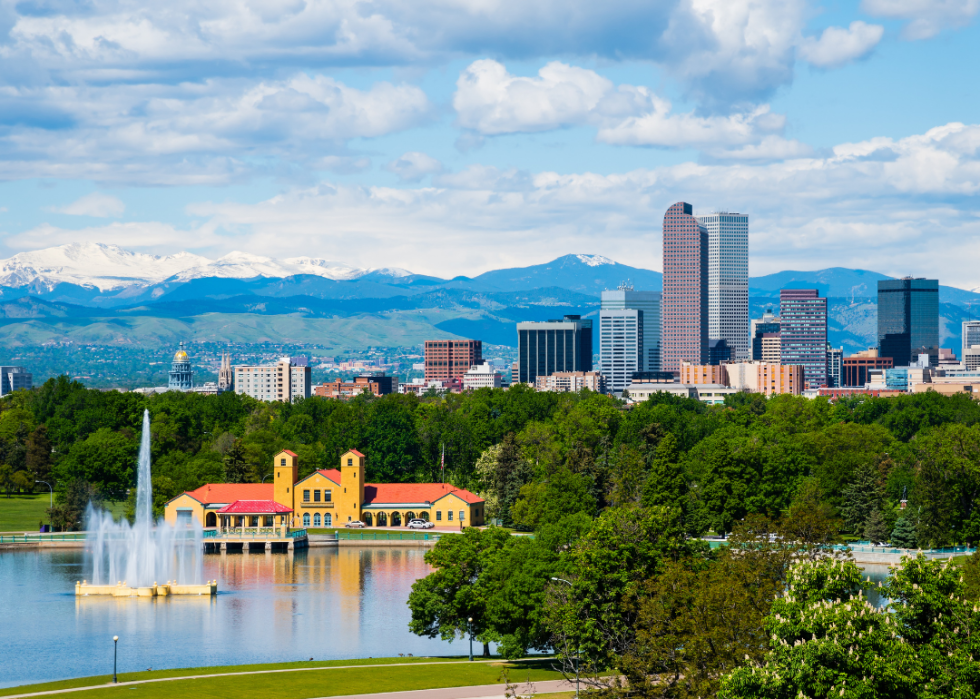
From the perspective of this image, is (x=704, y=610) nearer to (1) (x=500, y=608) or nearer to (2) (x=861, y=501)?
(1) (x=500, y=608)

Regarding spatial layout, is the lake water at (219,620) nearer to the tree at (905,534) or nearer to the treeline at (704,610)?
the treeline at (704,610)

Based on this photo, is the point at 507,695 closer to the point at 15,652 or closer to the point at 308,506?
the point at 15,652

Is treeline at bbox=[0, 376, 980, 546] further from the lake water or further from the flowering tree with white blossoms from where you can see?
the flowering tree with white blossoms

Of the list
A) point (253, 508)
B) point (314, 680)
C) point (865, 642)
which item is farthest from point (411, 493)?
point (865, 642)

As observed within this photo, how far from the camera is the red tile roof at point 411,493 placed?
419 feet

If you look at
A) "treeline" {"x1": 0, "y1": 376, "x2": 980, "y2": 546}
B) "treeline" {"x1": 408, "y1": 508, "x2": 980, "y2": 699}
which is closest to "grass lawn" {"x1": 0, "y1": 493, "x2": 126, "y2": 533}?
"treeline" {"x1": 0, "y1": 376, "x2": 980, "y2": 546}

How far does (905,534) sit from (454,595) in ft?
155

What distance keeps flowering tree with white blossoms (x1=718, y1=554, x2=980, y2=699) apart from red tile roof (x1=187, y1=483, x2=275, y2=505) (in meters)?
Result: 95.7

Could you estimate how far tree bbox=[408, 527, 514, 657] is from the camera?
6278 centimetres

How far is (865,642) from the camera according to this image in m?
32.7

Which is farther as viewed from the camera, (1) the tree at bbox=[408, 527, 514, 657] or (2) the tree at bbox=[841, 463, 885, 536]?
(2) the tree at bbox=[841, 463, 885, 536]

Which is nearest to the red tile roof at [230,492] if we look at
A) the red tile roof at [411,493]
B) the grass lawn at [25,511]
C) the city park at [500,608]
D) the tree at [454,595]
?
the grass lawn at [25,511]

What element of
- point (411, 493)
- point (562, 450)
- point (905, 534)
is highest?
point (562, 450)

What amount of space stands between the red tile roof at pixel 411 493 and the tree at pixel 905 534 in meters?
41.6
